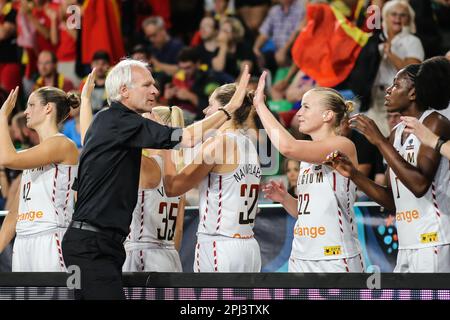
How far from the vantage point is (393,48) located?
888 centimetres

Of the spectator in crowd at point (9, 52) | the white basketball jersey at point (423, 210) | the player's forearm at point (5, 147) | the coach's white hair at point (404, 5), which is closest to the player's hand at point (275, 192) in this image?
the white basketball jersey at point (423, 210)

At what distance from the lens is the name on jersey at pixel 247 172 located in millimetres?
5941

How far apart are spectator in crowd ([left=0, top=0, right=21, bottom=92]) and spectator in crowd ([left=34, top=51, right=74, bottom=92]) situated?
2.03 feet

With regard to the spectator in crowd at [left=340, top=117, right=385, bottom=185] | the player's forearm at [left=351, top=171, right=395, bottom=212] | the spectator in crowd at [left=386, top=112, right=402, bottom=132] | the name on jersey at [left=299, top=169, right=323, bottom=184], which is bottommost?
the player's forearm at [left=351, top=171, right=395, bottom=212]

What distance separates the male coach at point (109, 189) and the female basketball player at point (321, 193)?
0.64 meters

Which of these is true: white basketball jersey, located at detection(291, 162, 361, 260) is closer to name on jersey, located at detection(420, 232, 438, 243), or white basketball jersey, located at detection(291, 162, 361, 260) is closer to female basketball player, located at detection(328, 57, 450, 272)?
female basketball player, located at detection(328, 57, 450, 272)

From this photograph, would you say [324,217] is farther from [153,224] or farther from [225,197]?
[153,224]

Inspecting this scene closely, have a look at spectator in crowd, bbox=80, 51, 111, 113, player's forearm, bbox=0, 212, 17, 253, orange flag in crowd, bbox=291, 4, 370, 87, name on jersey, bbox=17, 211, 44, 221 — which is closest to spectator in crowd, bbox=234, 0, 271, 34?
orange flag in crowd, bbox=291, 4, 370, 87

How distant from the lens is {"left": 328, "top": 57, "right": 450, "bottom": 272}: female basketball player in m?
5.25

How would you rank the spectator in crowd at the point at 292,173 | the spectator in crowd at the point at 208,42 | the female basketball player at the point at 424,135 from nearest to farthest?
the female basketball player at the point at 424,135 < the spectator in crowd at the point at 292,173 < the spectator in crowd at the point at 208,42

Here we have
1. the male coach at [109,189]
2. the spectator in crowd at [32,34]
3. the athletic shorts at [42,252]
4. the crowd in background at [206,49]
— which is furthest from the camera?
the spectator in crowd at [32,34]

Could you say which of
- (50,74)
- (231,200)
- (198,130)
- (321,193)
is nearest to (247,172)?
(231,200)

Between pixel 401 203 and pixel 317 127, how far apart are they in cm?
73

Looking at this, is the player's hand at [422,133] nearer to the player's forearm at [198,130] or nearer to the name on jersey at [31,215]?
the player's forearm at [198,130]
